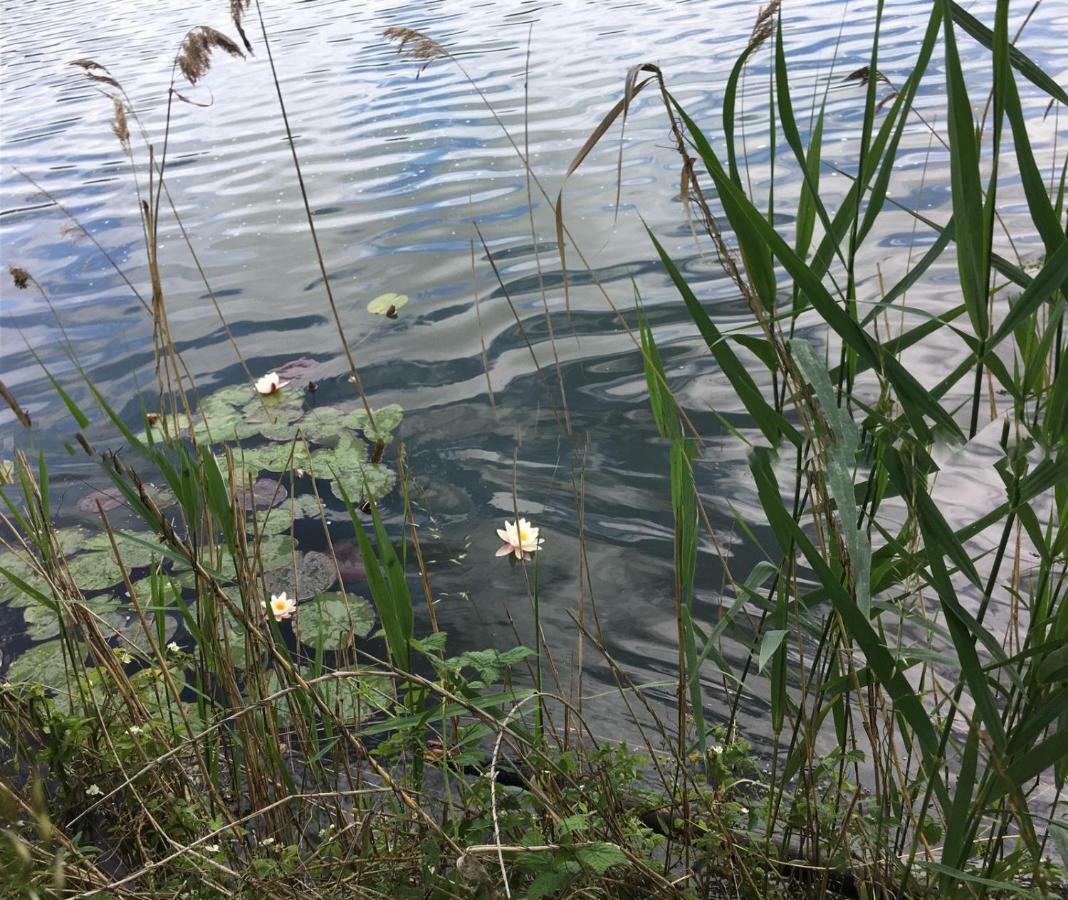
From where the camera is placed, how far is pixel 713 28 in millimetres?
7695

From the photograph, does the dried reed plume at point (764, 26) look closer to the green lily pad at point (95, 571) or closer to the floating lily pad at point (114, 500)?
the green lily pad at point (95, 571)

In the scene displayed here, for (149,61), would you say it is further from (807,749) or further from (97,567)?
(807,749)

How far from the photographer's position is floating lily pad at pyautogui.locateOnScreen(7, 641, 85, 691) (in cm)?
205

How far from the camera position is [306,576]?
7.93ft

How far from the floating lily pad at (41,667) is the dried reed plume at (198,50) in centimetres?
119

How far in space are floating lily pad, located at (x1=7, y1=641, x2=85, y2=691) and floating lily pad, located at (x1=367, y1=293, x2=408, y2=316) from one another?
2.00 m

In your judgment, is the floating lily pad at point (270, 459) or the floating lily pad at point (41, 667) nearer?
the floating lily pad at point (41, 667)

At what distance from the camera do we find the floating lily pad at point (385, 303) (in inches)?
153

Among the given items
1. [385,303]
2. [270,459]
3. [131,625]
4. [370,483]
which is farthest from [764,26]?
[385,303]

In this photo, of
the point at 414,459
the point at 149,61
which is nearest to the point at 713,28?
the point at 149,61

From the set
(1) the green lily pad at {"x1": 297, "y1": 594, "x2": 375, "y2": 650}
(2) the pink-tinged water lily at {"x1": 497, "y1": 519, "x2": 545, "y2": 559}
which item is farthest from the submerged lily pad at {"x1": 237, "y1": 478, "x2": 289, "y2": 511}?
(2) the pink-tinged water lily at {"x1": 497, "y1": 519, "x2": 545, "y2": 559}

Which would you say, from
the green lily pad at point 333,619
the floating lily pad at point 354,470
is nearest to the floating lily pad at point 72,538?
the floating lily pad at point 354,470

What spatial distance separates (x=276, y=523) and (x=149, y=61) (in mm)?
7979

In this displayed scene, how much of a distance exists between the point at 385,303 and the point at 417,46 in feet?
8.03
